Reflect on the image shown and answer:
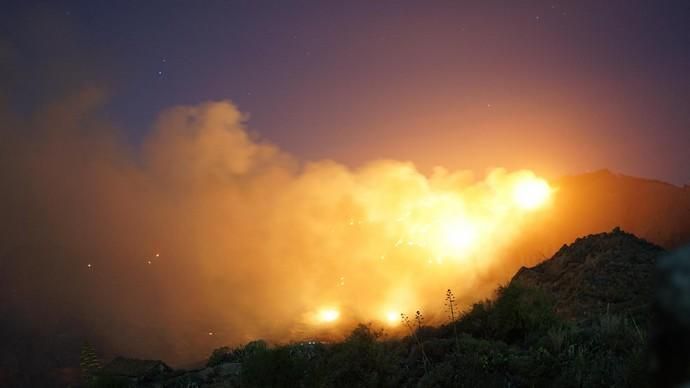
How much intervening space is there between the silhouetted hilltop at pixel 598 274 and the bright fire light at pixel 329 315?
1429 inches

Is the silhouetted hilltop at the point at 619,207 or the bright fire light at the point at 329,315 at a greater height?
the silhouetted hilltop at the point at 619,207

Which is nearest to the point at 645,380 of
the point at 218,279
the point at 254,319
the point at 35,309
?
the point at 254,319

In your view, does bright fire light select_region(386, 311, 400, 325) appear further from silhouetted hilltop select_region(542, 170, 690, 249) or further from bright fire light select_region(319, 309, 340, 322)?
silhouetted hilltop select_region(542, 170, 690, 249)

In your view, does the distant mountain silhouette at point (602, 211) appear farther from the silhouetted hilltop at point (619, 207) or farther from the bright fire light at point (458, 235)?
the bright fire light at point (458, 235)

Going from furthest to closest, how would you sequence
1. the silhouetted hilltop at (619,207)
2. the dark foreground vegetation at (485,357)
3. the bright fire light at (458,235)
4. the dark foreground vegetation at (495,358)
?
the bright fire light at (458,235) → the silhouetted hilltop at (619,207) → the dark foreground vegetation at (485,357) → the dark foreground vegetation at (495,358)

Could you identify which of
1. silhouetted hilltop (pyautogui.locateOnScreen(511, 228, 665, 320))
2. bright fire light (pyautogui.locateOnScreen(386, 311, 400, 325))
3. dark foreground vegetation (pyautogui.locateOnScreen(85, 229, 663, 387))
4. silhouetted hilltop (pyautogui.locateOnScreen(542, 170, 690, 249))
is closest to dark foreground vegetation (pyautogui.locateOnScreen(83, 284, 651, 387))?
dark foreground vegetation (pyautogui.locateOnScreen(85, 229, 663, 387))

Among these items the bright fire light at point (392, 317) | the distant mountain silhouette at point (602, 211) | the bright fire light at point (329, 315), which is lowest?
the bright fire light at point (392, 317)

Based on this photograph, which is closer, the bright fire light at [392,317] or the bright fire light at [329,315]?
the bright fire light at [392,317]

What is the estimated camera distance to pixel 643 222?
67188 mm

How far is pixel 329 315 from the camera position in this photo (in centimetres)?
6556

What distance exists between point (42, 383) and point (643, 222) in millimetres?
98255

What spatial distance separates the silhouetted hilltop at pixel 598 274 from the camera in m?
21.2

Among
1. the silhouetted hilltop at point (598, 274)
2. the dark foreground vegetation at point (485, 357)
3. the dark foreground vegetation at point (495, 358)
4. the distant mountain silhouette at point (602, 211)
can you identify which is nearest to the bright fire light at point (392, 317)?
the silhouetted hilltop at point (598, 274)

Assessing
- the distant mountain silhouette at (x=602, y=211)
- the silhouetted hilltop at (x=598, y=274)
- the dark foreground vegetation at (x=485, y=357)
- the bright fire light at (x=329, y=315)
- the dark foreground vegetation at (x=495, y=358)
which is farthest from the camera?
the distant mountain silhouette at (x=602, y=211)
